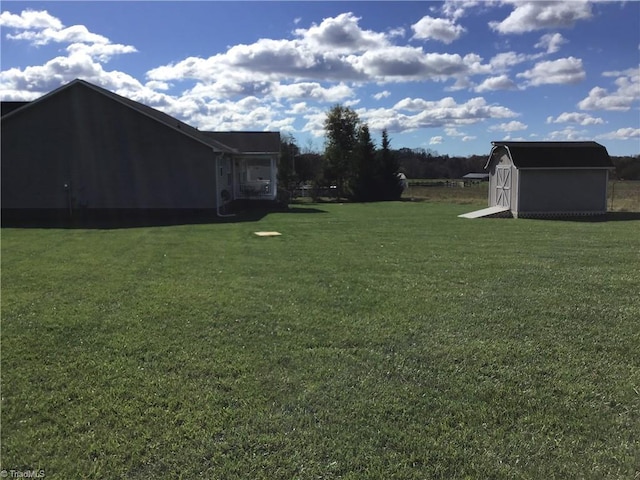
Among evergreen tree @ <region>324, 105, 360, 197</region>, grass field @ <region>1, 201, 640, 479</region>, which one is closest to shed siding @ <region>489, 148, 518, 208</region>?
grass field @ <region>1, 201, 640, 479</region>

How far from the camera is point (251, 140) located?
1168 inches

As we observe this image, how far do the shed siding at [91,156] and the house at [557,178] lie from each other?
13.1 meters

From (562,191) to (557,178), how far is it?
617 millimetres

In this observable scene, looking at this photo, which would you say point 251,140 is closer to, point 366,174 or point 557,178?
point 366,174

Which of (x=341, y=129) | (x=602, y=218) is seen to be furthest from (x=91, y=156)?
(x=341, y=129)

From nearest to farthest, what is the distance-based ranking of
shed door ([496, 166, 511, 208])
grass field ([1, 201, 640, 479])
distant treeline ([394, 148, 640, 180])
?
grass field ([1, 201, 640, 479]) < shed door ([496, 166, 511, 208]) < distant treeline ([394, 148, 640, 180])

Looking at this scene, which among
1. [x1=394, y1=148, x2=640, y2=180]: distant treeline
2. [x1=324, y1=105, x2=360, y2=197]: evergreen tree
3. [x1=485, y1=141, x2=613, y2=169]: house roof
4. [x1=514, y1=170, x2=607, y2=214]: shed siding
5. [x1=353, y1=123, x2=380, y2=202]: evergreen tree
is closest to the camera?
[x1=485, y1=141, x2=613, y2=169]: house roof

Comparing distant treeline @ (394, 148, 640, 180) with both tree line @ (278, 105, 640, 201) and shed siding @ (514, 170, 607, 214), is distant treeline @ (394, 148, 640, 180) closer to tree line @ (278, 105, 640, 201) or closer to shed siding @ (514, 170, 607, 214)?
tree line @ (278, 105, 640, 201)

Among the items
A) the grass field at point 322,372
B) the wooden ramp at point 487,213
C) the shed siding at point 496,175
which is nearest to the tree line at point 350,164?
the shed siding at point 496,175

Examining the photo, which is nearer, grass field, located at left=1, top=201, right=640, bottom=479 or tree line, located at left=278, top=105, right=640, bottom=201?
grass field, located at left=1, top=201, right=640, bottom=479

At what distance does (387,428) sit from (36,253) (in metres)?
9.67

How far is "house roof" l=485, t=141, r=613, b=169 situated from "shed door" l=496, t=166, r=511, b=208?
100 centimetres

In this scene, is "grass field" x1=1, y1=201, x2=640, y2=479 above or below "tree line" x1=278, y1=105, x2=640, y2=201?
below

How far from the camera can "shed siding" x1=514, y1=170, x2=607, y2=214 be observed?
2278 centimetres
